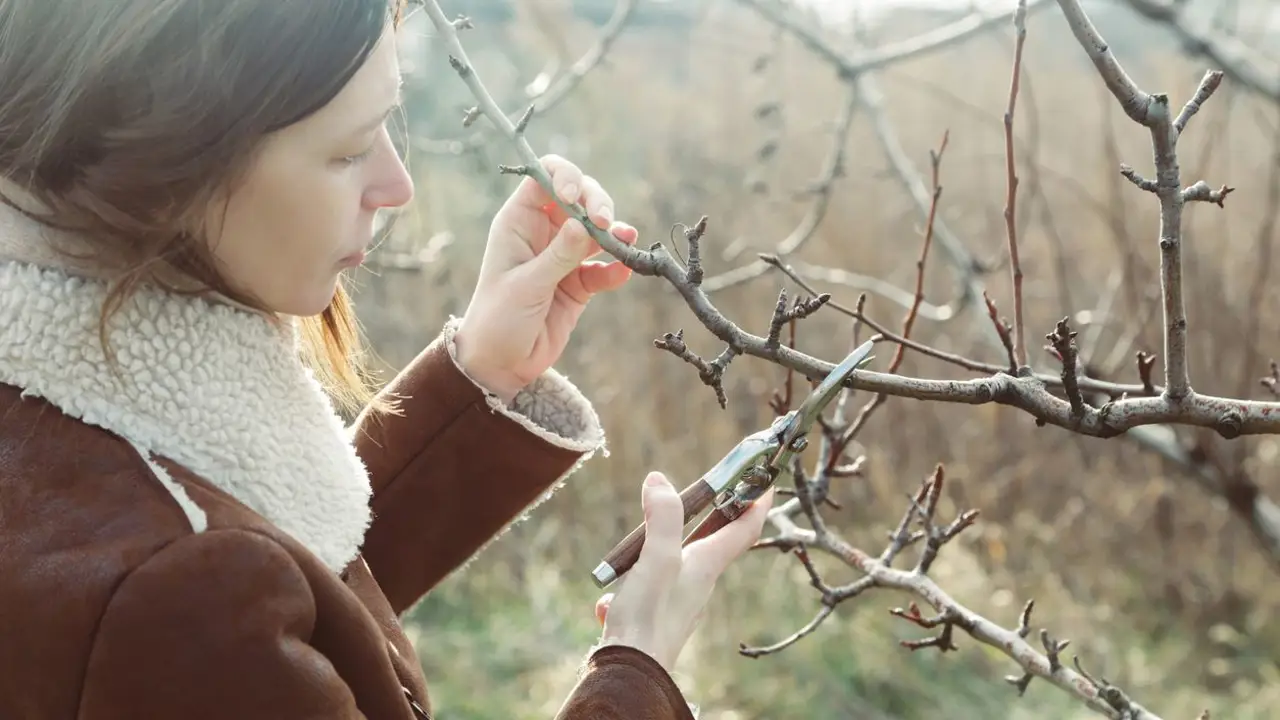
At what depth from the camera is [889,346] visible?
12.8 ft

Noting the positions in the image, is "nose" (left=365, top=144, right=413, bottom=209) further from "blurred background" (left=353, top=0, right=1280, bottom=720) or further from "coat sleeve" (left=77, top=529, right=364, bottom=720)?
"blurred background" (left=353, top=0, right=1280, bottom=720)

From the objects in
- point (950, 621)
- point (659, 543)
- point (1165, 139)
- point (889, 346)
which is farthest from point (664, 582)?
point (889, 346)

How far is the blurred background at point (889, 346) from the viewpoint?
3066mm

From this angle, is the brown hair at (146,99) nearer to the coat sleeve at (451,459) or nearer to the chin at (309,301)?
the chin at (309,301)

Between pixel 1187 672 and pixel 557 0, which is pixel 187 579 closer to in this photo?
pixel 1187 672

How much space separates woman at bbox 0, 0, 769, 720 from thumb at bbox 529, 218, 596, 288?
254 mm

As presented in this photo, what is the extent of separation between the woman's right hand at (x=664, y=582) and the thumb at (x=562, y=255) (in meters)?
0.30

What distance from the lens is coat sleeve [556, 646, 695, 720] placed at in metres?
0.91

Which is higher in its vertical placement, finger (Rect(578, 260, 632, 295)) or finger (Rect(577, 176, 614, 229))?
finger (Rect(577, 176, 614, 229))

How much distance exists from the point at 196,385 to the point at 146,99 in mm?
211

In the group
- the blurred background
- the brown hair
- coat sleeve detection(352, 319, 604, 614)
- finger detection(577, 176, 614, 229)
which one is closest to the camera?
the brown hair

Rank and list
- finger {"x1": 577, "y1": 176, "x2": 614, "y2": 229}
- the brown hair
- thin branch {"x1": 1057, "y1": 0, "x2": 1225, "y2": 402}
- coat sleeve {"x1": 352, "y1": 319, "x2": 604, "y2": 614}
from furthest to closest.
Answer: coat sleeve {"x1": 352, "y1": 319, "x2": 604, "y2": 614} < finger {"x1": 577, "y1": 176, "x2": 614, "y2": 229} < the brown hair < thin branch {"x1": 1057, "y1": 0, "x2": 1225, "y2": 402}

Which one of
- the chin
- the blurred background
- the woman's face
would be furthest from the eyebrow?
the blurred background

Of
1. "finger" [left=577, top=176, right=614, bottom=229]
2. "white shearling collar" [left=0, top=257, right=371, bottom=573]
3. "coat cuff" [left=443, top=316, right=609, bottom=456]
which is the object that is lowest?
"white shearling collar" [left=0, top=257, right=371, bottom=573]
